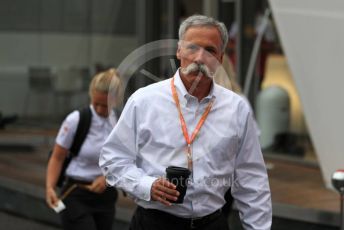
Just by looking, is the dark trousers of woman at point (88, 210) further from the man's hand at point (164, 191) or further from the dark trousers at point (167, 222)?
the man's hand at point (164, 191)

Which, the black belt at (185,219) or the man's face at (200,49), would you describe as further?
the black belt at (185,219)

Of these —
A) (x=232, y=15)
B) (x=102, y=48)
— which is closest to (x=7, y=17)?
(x=102, y=48)

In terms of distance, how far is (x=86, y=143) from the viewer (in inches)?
231

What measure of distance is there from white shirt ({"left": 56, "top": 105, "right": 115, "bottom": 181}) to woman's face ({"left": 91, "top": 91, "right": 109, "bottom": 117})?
0.12 ft

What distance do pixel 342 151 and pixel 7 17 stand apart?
10.2m

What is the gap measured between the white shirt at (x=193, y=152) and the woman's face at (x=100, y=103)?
2086 mm

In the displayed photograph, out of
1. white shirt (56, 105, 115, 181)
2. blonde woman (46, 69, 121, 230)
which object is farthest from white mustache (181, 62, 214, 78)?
white shirt (56, 105, 115, 181)

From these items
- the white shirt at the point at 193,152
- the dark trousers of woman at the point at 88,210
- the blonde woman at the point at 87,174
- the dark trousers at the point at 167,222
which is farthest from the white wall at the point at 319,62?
the dark trousers at the point at 167,222

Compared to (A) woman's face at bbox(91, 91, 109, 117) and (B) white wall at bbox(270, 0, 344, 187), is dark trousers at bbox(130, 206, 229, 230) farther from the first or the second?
(B) white wall at bbox(270, 0, 344, 187)

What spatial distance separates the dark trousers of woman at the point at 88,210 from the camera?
227 inches

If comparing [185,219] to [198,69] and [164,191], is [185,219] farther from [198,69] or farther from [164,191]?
[198,69]

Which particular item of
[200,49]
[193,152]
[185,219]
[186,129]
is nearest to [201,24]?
[200,49]

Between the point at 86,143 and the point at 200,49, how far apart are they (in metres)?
2.50

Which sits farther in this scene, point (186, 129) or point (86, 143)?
point (86, 143)
